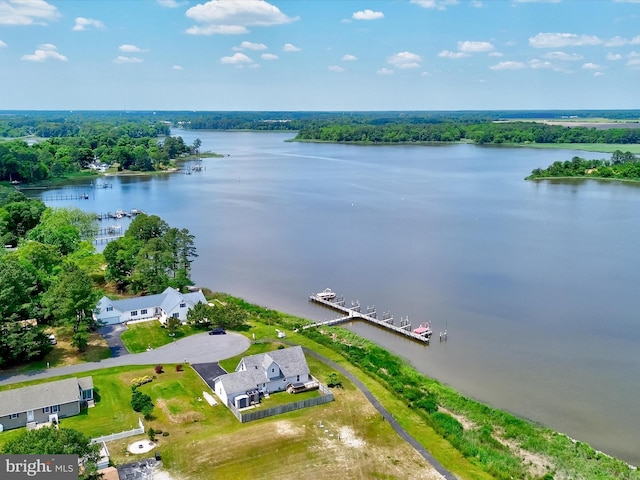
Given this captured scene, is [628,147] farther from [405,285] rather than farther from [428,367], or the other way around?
[428,367]

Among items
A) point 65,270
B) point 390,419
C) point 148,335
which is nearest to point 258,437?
point 390,419

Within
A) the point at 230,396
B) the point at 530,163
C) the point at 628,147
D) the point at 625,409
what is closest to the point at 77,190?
the point at 230,396

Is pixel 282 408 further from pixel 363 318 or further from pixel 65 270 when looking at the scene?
pixel 65 270

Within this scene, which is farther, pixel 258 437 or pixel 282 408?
pixel 282 408

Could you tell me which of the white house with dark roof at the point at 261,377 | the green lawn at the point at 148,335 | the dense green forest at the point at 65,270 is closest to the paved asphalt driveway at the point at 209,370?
the white house with dark roof at the point at 261,377

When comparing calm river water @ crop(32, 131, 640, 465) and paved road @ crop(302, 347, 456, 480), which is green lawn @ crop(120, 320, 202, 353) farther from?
Answer: paved road @ crop(302, 347, 456, 480)

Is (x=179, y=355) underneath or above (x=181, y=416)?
above
